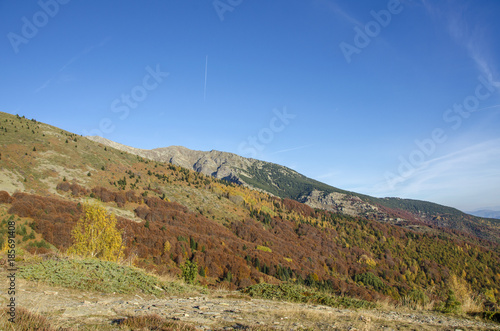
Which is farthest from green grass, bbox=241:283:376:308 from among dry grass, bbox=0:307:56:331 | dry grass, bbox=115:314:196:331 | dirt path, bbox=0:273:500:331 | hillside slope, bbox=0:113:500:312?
dry grass, bbox=0:307:56:331

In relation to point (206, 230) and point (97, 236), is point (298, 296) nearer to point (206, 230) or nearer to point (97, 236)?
point (97, 236)

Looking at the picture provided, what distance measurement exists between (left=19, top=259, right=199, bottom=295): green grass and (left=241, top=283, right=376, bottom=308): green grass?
164 inches

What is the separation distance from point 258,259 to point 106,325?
222 feet

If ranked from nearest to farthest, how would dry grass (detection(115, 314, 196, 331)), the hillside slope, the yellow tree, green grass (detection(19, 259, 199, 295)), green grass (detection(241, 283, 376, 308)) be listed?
dry grass (detection(115, 314, 196, 331))
green grass (detection(19, 259, 199, 295))
green grass (detection(241, 283, 376, 308))
the yellow tree
the hillside slope

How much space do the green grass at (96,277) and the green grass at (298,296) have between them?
4.16m

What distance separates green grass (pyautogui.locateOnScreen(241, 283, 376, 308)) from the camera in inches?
503

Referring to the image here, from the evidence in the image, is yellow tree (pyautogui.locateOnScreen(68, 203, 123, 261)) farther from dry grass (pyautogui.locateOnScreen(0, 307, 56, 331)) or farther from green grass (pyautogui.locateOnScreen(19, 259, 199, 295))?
dry grass (pyautogui.locateOnScreen(0, 307, 56, 331))

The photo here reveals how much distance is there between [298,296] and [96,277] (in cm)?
986

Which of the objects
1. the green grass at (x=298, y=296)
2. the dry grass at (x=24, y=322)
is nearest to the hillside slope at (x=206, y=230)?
the green grass at (x=298, y=296)

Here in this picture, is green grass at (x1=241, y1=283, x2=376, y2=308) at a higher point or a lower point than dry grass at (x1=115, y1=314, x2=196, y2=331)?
lower

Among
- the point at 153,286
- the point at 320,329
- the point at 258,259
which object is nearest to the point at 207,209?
the point at 258,259

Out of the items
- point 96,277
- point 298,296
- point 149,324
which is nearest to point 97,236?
point 96,277

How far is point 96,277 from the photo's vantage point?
11.8 m

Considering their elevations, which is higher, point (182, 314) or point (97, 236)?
point (182, 314)
